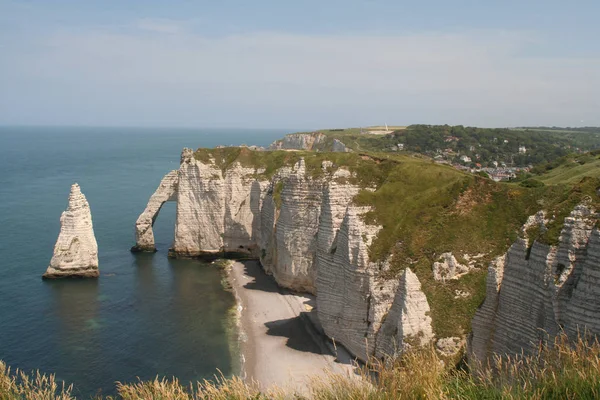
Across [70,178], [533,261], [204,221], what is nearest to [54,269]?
[204,221]

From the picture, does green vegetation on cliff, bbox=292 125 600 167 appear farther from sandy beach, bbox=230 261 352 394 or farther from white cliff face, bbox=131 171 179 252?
sandy beach, bbox=230 261 352 394

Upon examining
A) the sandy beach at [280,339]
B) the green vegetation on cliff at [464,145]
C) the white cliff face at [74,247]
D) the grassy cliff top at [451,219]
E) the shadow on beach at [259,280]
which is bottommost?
the sandy beach at [280,339]

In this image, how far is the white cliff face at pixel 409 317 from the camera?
26.1 meters

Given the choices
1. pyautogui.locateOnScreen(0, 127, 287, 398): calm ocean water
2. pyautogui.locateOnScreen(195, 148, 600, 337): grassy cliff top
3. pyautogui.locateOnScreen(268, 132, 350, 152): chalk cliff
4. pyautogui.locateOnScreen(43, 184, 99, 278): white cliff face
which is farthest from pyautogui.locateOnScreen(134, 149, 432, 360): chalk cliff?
pyautogui.locateOnScreen(268, 132, 350, 152): chalk cliff

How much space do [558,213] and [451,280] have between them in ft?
22.6

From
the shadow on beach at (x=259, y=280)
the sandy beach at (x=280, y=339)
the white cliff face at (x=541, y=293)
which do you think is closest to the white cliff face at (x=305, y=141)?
the shadow on beach at (x=259, y=280)

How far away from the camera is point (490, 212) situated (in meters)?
29.4

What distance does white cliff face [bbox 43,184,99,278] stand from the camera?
49500 mm

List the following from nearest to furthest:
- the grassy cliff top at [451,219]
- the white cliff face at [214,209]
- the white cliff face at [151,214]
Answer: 1. the grassy cliff top at [451,219]
2. the white cliff face at [214,209]
3. the white cliff face at [151,214]

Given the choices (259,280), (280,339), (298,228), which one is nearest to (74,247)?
(259,280)

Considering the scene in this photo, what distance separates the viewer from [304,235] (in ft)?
146

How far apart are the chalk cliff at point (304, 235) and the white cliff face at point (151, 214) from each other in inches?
5.2

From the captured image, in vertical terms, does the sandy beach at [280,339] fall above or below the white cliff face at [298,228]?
below

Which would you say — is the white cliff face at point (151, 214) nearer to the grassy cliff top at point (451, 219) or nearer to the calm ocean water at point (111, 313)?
the calm ocean water at point (111, 313)
